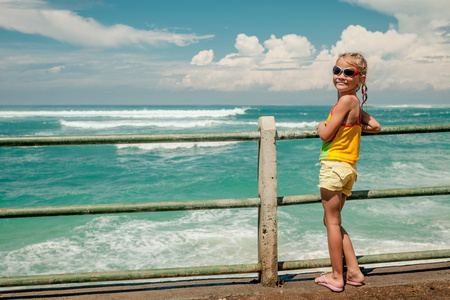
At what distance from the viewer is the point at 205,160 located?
1432cm

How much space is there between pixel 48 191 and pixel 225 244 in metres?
6.52

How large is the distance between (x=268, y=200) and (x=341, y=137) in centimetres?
62

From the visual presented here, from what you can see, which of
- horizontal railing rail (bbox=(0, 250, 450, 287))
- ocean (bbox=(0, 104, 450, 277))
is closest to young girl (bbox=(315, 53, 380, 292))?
horizontal railing rail (bbox=(0, 250, 450, 287))

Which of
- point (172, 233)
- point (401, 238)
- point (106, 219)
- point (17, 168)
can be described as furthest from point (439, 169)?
point (17, 168)

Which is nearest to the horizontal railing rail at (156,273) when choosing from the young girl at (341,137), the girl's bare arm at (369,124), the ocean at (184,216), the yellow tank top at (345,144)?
the young girl at (341,137)

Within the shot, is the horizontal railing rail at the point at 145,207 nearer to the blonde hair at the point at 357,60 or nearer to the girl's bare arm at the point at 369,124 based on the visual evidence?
the girl's bare arm at the point at 369,124

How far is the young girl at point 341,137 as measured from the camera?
2104mm

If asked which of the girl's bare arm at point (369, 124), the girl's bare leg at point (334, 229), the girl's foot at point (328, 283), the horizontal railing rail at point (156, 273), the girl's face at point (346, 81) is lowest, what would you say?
the girl's foot at point (328, 283)

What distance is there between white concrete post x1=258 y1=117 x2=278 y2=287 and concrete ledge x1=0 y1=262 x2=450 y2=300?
15 cm

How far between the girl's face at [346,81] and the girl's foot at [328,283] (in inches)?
50.4

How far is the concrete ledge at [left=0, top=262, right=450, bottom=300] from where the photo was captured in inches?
89.0

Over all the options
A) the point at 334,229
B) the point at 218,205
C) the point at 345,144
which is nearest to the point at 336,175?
the point at 345,144

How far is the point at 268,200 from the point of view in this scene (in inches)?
89.1

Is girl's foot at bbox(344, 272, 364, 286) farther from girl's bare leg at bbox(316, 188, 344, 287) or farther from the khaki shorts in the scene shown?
the khaki shorts
